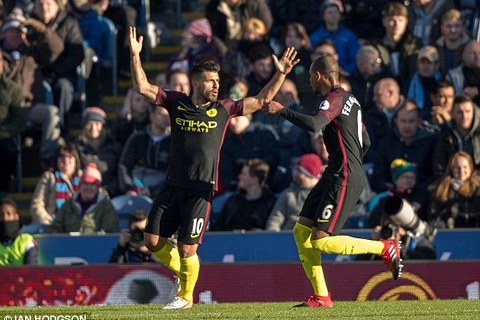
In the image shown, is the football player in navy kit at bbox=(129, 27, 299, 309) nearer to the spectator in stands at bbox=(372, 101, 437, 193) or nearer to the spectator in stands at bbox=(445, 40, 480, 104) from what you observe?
the spectator in stands at bbox=(372, 101, 437, 193)

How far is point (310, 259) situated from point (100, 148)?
654 centimetres

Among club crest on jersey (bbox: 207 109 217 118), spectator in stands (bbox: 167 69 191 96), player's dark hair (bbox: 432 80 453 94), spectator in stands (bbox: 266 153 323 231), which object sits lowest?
spectator in stands (bbox: 266 153 323 231)

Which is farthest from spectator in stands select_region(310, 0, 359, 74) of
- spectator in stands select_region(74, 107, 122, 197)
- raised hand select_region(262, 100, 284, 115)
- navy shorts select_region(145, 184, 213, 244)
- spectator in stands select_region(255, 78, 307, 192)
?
raised hand select_region(262, 100, 284, 115)

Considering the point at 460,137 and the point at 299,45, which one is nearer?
the point at 460,137

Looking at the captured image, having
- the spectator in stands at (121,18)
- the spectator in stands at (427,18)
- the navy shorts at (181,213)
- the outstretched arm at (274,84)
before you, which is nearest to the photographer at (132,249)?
the navy shorts at (181,213)

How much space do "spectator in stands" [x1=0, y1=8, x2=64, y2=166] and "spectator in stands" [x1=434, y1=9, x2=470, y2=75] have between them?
17.2 feet

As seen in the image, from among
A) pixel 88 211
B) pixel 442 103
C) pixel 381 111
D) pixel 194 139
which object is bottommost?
pixel 88 211

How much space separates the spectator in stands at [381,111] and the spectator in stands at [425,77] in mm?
340

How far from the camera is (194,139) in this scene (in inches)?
526

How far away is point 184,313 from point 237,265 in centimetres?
272

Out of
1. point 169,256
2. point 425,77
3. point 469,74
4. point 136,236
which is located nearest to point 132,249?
point 136,236

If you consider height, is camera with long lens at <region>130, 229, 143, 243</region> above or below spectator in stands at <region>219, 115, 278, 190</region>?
below

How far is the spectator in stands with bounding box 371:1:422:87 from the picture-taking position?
19.0m

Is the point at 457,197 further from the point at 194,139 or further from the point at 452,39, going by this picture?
the point at 194,139
